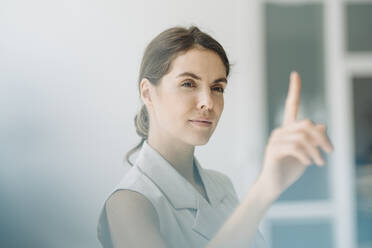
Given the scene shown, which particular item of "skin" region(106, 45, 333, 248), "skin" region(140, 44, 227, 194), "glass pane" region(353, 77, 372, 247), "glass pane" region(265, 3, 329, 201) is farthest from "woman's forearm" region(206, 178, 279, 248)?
"glass pane" region(353, 77, 372, 247)

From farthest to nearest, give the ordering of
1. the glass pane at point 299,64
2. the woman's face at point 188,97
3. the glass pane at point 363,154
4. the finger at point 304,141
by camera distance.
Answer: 1. the glass pane at point 363,154
2. the glass pane at point 299,64
3. the woman's face at point 188,97
4. the finger at point 304,141

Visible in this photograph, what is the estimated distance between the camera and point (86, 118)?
52 centimetres

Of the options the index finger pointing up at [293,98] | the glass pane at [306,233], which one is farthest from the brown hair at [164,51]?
the glass pane at [306,233]

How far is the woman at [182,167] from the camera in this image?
37 cm

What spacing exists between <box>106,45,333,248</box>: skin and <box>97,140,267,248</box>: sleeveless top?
0.01m

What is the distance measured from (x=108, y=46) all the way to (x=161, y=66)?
0.43 ft

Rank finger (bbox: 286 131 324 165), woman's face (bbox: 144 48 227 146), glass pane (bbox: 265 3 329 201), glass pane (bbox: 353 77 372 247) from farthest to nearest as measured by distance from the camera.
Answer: glass pane (bbox: 353 77 372 247) < glass pane (bbox: 265 3 329 201) < woman's face (bbox: 144 48 227 146) < finger (bbox: 286 131 324 165)

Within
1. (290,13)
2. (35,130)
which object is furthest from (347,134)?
(35,130)

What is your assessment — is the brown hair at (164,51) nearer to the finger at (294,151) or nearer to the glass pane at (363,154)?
the finger at (294,151)

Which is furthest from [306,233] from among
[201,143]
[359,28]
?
[359,28]

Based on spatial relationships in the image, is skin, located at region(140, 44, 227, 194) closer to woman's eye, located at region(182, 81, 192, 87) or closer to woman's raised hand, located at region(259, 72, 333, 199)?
woman's eye, located at region(182, 81, 192, 87)

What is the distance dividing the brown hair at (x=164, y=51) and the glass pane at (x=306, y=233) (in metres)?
0.38

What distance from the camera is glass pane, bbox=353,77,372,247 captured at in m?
0.83

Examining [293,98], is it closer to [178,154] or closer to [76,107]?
[178,154]
